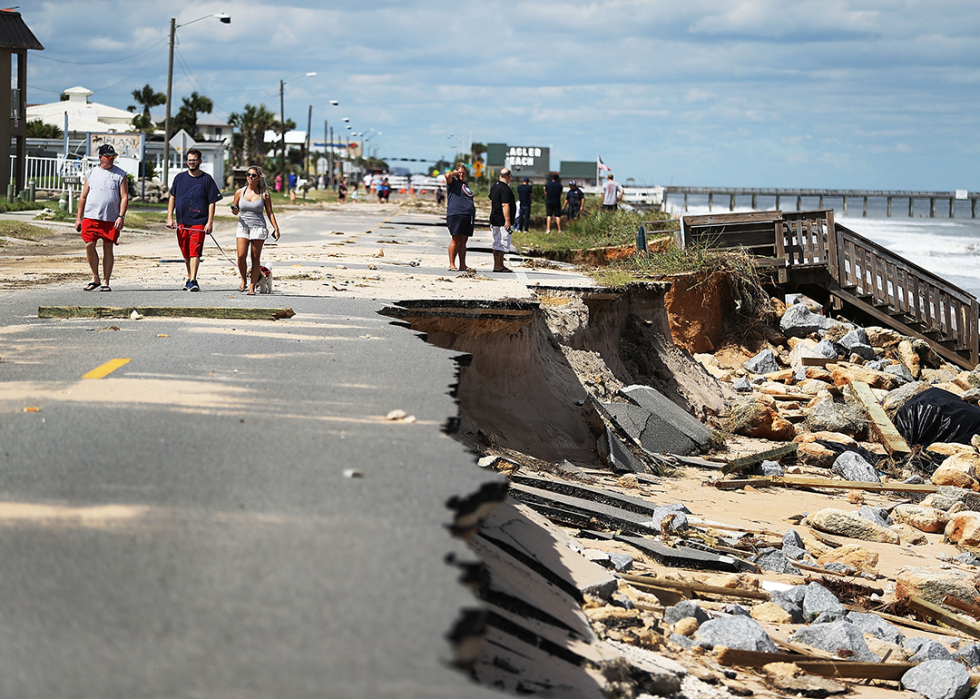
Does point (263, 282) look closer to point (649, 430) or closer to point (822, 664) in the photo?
point (649, 430)

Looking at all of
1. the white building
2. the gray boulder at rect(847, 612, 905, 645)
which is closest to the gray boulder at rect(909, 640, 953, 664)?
the gray boulder at rect(847, 612, 905, 645)

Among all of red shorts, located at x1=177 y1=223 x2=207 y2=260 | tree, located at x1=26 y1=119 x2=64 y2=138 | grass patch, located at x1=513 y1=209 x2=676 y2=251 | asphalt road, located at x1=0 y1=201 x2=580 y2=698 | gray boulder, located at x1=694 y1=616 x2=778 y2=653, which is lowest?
gray boulder, located at x1=694 y1=616 x2=778 y2=653

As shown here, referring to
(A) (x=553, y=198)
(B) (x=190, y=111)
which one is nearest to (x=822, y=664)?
(A) (x=553, y=198)

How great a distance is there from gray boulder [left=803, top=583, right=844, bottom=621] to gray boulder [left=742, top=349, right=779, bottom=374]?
12.3 metres

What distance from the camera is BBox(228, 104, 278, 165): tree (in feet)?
323

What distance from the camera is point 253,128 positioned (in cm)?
9925

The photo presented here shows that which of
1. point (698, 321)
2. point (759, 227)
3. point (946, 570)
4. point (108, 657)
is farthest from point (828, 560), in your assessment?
point (759, 227)

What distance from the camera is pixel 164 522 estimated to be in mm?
4070

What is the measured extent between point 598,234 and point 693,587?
18215 millimetres

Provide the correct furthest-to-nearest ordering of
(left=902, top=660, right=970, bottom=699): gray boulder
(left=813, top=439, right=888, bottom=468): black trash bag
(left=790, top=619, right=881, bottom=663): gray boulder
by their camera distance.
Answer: (left=813, top=439, right=888, bottom=468): black trash bag < (left=790, top=619, right=881, bottom=663): gray boulder < (left=902, top=660, right=970, bottom=699): gray boulder

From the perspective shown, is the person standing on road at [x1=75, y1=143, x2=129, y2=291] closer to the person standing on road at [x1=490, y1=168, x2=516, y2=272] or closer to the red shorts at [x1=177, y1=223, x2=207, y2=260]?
the red shorts at [x1=177, y1=223, x2=207, y2=260]

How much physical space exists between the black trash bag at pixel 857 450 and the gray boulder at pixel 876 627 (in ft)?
21.0

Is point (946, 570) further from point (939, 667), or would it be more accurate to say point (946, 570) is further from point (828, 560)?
point (939, 667)

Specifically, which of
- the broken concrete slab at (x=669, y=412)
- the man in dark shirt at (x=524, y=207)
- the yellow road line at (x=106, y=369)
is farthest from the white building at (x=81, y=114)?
the yellow road line at (x=106, y=369)
